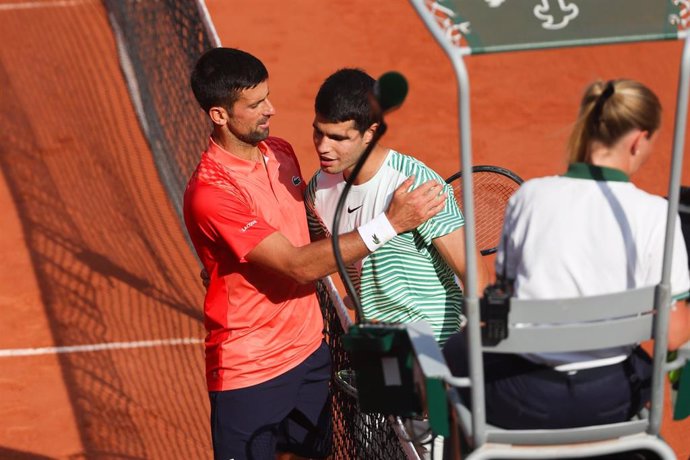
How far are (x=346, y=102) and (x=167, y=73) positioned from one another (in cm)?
722

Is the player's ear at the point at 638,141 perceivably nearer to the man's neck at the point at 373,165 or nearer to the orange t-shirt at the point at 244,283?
the man's neck at the point at 373,165

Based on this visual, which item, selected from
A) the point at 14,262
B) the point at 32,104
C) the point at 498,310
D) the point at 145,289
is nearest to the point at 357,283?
the point at 498,310

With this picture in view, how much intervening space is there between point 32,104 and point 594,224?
32.2 feet

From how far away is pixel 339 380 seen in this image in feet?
16.1

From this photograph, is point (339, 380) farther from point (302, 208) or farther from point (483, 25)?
point (483, 25)

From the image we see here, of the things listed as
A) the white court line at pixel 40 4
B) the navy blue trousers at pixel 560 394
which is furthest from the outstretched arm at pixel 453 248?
the white court line at pixel 40 4

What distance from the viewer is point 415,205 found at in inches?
154

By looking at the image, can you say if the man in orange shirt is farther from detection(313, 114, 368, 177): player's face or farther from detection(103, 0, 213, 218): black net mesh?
detection(103, 0, 213, 218): black net mesh

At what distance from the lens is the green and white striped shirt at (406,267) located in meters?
4.09

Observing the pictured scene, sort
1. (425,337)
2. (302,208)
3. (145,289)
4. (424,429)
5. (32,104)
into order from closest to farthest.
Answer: (425,337)
(424,429)
(302,208)
(145,289)
(32,104)

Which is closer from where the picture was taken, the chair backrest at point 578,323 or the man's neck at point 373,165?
the chair backrest at point 578,323

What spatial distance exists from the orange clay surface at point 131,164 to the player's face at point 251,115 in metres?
2.64

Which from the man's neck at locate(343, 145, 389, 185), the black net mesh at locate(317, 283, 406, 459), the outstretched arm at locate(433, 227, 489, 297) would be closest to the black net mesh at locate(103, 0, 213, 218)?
the black net mesh at locate(317, 283, 406, 459)

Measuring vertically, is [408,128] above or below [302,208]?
above
